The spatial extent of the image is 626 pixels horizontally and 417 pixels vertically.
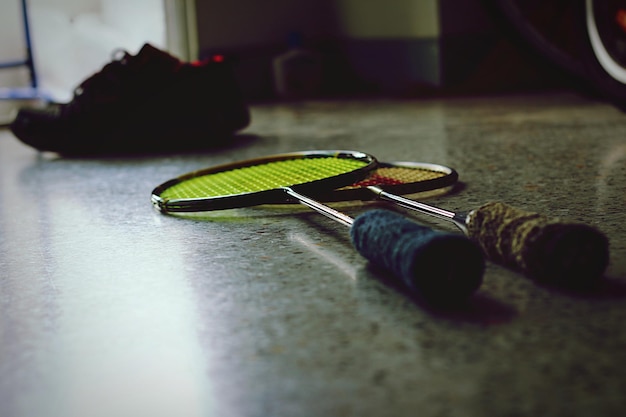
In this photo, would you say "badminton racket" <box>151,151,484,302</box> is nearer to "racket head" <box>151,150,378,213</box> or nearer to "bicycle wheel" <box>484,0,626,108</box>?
"racket head" <box>151,150,378,213</box>

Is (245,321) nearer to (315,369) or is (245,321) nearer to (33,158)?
(315,369)

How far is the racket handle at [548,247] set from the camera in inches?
31.7

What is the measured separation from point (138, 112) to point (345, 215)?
56.9 inches

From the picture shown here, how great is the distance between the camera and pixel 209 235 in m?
1.23

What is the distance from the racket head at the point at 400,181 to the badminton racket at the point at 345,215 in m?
0.04

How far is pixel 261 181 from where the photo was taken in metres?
1.46

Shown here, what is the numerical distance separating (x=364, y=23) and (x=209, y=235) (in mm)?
3195

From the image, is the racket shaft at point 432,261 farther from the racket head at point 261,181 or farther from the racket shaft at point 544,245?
the racket head at point 261,181

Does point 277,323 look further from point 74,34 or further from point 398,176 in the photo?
point 74,34

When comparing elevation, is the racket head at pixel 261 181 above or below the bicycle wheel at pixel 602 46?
below

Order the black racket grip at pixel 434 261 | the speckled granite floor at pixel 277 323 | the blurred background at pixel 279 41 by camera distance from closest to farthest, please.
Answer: the speckled granite floor at pixel 277 323 → the black racket grip at pixel 434 261 → the blurred background at pixel 279 41

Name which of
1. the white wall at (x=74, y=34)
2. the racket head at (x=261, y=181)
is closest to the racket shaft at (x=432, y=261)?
the racket head at (x=261, y=181)

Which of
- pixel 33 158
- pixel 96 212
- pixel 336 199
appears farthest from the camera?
pixel 33 158

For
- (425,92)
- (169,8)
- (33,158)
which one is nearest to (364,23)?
(425,92)
